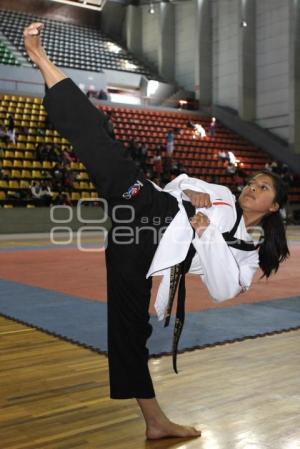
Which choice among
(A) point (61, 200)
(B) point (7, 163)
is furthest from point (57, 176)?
(B) point (7, 163)

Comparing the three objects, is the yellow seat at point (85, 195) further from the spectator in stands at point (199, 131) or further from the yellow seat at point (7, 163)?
the spectator in stands at point (199, 131)

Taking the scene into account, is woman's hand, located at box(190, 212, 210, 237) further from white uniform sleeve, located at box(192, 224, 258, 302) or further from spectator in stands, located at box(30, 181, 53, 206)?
spectator in stands, located at box(30, 181, 53, 206)

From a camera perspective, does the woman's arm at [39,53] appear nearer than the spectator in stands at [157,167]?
Yes

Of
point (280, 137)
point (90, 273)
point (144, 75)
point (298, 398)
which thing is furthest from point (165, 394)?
point (144, 75)

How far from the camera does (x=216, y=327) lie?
13.8 feet

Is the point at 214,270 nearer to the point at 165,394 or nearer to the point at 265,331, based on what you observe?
the point at 165,394

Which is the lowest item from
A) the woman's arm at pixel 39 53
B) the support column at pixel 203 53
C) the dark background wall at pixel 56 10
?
the woman's arm at pixel 39 53

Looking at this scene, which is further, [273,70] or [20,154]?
[273,70]

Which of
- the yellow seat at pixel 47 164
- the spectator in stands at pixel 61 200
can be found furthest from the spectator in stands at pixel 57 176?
the yellow seat at pixel 47 164

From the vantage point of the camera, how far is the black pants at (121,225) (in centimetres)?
204

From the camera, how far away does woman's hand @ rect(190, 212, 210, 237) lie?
2.07 m

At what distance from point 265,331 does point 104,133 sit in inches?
101

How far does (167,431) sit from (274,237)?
0.93 m

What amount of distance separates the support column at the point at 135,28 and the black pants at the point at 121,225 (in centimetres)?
2774
